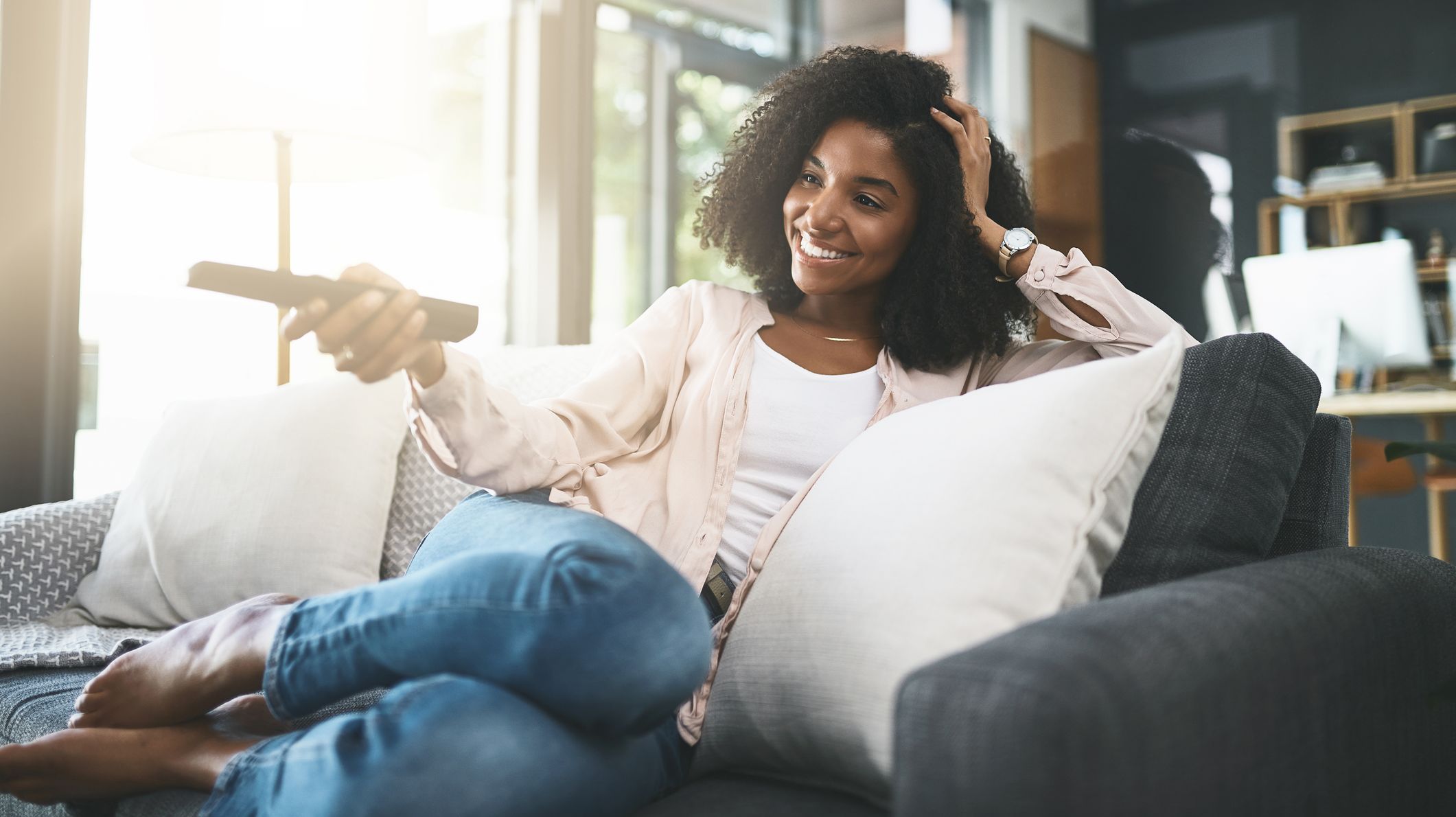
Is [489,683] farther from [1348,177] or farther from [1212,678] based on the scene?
[1348,177]

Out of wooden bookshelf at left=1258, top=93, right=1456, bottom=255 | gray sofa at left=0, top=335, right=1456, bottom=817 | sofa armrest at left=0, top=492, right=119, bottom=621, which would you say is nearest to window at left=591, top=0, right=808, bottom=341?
wooden bookshelf at left=1258, top=93, right=1456, bottom=255

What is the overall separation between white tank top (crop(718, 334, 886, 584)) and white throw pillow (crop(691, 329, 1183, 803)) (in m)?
0.22

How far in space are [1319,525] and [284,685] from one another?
0.96 m

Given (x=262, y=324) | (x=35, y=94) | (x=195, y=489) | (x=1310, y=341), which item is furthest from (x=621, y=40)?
(x=195, y=489)

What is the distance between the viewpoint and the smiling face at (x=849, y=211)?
134cm

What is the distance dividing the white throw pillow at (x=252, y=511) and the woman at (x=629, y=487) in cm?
44

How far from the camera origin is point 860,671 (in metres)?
0.81

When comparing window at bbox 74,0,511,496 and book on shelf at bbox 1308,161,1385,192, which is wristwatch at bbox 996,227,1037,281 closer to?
window at bbox 74,0,511,496

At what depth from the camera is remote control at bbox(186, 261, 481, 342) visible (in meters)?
0.83

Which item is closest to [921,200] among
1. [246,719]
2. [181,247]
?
[246,719]

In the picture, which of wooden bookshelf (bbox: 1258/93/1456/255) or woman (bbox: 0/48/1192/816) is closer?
woman (bbox: 0/48/1192/816)

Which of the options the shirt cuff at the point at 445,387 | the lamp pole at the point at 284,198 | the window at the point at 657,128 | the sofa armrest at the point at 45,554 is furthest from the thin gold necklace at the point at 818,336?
the window at the point at 657,128

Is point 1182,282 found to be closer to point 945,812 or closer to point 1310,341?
point 1310,341

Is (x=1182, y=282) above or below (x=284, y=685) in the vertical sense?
above
